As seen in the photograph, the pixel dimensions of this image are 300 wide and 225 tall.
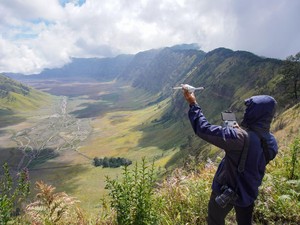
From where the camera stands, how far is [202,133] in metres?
5.98

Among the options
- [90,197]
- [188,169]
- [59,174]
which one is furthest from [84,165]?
[188,169]

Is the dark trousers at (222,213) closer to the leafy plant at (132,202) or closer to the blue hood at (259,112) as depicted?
the leafy plant at (132,202)

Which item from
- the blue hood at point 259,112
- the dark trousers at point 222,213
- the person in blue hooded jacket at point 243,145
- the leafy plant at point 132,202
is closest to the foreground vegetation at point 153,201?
the leafy plant at point 132,202

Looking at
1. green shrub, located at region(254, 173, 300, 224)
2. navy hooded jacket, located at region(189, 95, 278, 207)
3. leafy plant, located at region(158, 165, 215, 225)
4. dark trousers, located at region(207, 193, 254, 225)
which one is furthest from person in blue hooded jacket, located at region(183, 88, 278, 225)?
green shrub, located at region(254, 173, 300, 224)

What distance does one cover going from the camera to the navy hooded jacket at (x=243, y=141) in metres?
5.92

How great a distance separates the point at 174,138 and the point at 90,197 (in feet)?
270

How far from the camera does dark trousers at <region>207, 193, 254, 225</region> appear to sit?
6.50 m

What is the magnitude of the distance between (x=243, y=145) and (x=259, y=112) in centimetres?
66

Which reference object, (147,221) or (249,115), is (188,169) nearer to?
(147,221)

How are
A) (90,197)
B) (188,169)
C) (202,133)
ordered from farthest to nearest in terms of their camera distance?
(90,197), (188,169), (202,133)

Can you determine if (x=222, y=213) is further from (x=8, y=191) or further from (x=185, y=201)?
(x=8, y=191)

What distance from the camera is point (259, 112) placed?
6.06 m

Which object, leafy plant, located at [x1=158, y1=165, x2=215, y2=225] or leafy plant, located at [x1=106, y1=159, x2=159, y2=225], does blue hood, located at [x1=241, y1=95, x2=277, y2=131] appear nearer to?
leafy plant, located at [x1=106, y1=159, x2=159, y2=225]

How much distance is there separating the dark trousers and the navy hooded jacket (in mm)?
295
